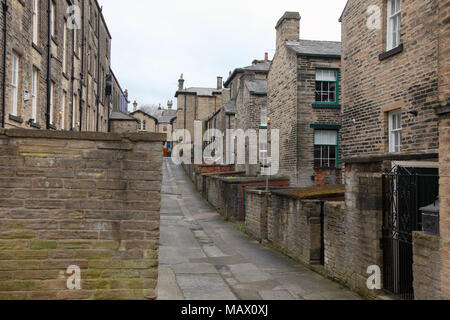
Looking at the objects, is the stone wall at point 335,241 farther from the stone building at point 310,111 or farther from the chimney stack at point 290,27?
the chimney stack at point 290,27

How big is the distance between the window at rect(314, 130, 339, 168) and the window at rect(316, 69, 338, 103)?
158cm

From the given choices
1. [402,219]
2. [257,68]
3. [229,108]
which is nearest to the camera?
[402,219]

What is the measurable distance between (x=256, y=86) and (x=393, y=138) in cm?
1863

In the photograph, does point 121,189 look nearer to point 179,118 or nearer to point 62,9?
point 62,9

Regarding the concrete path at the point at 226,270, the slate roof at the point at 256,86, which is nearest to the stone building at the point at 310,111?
the concrete path at the point at 226,270

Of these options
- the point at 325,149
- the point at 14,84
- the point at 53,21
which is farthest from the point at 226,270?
the point at 53,21

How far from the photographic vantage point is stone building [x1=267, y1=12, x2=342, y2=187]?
18.5 metres

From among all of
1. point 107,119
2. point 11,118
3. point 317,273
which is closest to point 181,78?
point 107,119

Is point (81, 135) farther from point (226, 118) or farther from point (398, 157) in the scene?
point (226, 118)

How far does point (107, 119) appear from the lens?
39.1m

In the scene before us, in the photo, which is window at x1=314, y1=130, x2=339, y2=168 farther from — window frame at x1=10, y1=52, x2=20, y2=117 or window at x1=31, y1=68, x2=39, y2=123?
window frame at x1=10, y1=52, x2=20, y2=117

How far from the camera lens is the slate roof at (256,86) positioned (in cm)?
2827

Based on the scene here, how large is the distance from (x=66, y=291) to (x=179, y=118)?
5497cm

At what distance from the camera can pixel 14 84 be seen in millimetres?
13164
